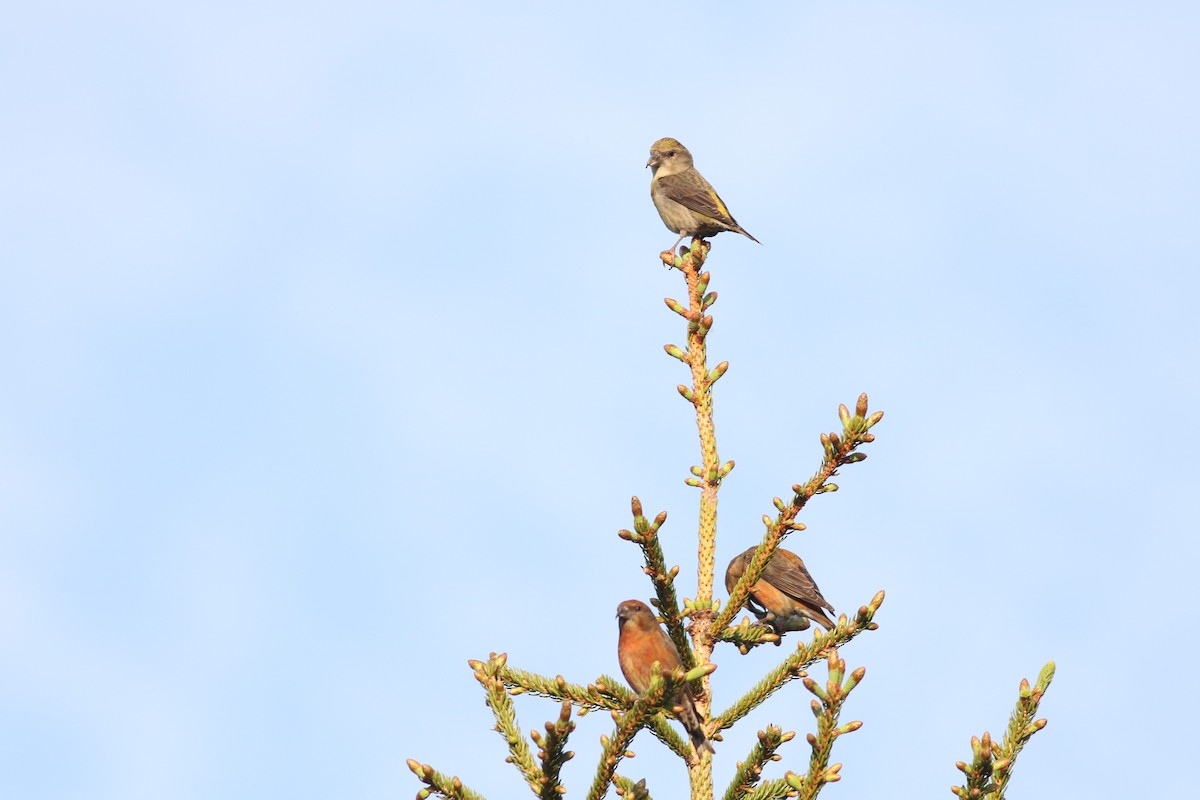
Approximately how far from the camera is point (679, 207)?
13.7m

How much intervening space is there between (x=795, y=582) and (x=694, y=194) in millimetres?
5576

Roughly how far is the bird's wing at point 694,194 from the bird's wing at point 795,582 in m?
4.90

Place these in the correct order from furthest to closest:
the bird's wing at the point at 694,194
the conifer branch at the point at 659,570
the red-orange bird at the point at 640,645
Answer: the bird's wing at the point at 694,194 → the red-orange bird at the point at 640,645 → the conifer branch at the point at 659,570

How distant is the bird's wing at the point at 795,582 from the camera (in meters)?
9.47

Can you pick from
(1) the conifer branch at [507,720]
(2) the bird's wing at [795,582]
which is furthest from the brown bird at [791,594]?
(1) the conifer branch at [507,720]

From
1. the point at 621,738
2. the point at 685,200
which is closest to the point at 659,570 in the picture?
the point at 621,738

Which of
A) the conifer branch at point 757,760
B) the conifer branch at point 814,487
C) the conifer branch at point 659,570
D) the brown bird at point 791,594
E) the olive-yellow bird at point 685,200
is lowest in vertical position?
the conifer branch at point 757,760

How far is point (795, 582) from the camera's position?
9648mm

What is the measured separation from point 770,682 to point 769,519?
0.68m

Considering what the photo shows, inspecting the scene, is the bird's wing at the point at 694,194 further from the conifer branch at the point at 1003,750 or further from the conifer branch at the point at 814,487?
the conifer branch at the point at 1003,750

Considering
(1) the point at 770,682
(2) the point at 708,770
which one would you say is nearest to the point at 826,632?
(1) the point at 770,682

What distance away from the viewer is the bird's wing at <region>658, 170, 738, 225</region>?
1337 centimetres

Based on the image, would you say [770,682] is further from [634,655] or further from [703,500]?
[634,655]

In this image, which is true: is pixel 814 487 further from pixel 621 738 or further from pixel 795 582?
pixel 795 582
